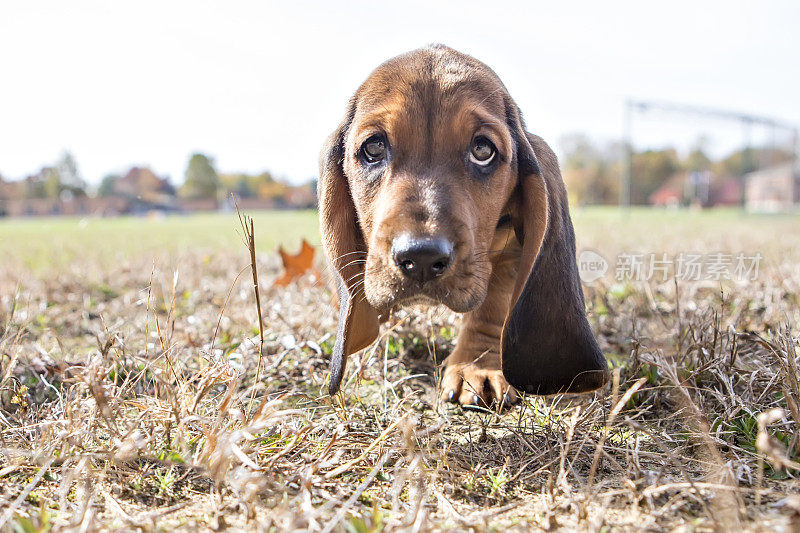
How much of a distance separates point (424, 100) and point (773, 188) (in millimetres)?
32500

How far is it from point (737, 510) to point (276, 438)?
1.21 m

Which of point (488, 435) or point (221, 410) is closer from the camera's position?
point (221, 410)

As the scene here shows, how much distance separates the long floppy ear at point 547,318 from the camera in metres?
2.11

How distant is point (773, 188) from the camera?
2909 cm

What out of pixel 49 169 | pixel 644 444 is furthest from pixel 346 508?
pixel 49 169

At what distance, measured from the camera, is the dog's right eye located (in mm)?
2342

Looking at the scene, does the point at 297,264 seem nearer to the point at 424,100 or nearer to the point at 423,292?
the point at 424,100

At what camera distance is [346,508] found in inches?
53.5

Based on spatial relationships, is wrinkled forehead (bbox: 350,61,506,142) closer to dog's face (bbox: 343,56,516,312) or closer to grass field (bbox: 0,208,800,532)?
dog's face (bbox: 343,56,516,312)

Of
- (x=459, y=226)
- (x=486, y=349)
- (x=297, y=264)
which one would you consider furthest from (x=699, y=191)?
(x=459, y=226)

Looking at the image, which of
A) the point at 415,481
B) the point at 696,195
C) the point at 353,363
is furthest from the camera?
the point at 696,195

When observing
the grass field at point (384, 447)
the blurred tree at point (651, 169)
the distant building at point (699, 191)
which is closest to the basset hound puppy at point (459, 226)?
the grass field at point (384, 447)

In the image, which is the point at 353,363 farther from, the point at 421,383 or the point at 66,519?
the point at 66,519

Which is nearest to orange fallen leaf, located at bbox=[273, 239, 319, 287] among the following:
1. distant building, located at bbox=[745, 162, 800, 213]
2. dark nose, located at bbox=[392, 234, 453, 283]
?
dark nose, located at bbox=[392, 234, 453, 283]
